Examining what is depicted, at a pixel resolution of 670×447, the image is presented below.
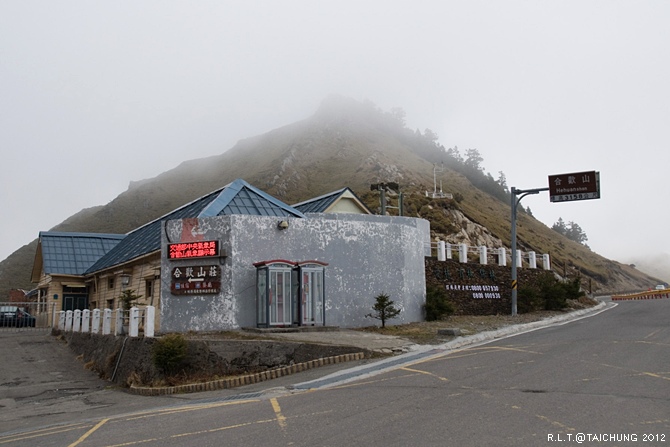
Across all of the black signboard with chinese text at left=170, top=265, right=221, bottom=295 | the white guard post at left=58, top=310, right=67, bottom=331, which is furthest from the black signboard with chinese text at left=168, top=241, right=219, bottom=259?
the white guard post at left=58, top=310, right=67, bottom=331

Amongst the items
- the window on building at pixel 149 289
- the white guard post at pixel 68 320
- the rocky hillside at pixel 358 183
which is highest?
the rocky hillside at pixel 358 183

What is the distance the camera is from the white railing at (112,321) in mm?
17312

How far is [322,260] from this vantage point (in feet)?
72.6

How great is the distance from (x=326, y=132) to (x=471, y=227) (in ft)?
224

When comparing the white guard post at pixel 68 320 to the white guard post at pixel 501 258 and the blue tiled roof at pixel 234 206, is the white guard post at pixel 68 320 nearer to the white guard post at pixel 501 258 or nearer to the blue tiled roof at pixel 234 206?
the blue tiled roof at pixel 234 206

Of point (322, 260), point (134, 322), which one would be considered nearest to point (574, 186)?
point (322, 260)

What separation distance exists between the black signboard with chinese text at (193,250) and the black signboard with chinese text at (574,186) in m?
14.4

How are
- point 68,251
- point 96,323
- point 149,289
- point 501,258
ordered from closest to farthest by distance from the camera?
point 96,323, point 149,289, point 501,258, point 68,251

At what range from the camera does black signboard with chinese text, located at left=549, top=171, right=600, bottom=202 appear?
24.7m

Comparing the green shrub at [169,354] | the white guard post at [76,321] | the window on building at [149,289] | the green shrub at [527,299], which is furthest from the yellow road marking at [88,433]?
the green shrub at [527,299]

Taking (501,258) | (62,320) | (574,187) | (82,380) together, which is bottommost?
(82,380)

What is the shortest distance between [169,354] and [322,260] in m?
8.01

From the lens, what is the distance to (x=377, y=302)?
22.8 meters

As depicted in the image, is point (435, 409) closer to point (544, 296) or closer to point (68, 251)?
point (544, 296)
